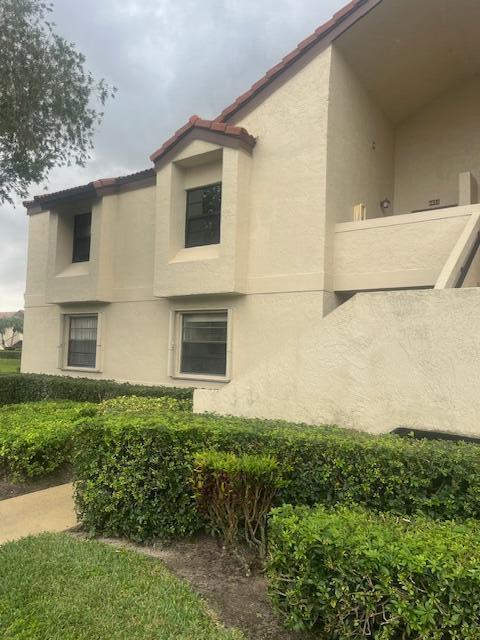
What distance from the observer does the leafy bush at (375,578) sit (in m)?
2.52

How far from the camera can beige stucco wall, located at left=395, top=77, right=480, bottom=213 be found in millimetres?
10328

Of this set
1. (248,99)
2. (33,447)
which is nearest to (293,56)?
(248,99)

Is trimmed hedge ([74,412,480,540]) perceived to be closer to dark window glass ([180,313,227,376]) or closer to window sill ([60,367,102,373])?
dark window glass ([180,313,227,376])

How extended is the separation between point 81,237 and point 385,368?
34.4 ft

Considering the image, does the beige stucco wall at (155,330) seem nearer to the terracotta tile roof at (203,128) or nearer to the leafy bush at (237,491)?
the leafy bush at (237,491)

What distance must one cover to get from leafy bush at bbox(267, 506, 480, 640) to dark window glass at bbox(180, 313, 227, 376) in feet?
22.7

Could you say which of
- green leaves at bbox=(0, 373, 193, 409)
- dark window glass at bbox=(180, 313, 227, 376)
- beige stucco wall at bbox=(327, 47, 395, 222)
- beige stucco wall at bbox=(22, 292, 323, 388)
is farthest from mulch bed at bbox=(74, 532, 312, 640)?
beige stucco wall at bbox=(327, 47, 395, 222)

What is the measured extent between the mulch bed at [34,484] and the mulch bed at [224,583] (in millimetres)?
1959

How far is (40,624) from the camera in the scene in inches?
119

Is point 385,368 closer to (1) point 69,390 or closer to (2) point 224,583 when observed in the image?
(2) point 224,583

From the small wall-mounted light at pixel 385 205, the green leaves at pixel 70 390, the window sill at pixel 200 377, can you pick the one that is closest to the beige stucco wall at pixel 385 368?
the green leaves at pixel 70 390

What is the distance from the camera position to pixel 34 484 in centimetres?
645

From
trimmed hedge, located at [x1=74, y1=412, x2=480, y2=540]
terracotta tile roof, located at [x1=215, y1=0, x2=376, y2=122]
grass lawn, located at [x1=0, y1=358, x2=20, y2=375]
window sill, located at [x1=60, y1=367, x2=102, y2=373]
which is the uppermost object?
terracotta tile roof, located at [x1=215, y1=0, x2=376, y2=122]

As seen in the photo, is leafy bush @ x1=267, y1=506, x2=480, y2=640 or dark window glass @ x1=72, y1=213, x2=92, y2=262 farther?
dark window glass @ x1=72, y1=213, x2=92, y2=262
